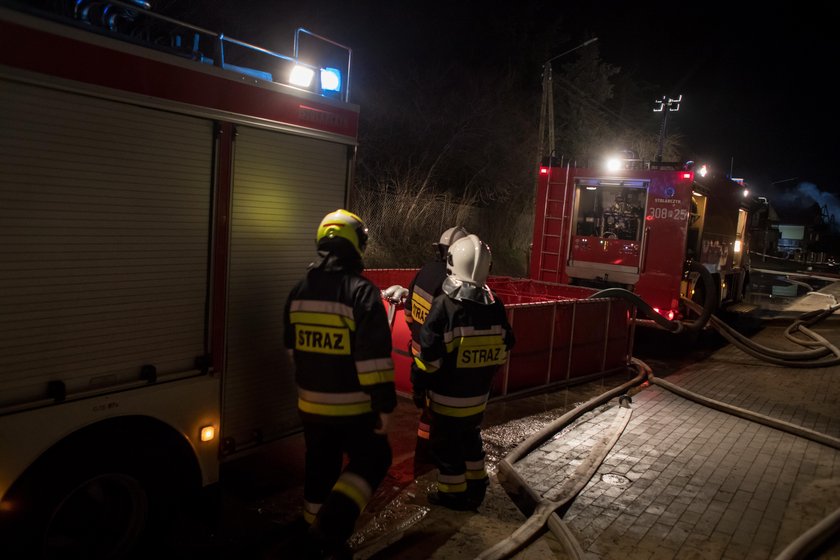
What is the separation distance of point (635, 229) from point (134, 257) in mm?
8909

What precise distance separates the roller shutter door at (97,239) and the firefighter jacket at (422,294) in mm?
1760

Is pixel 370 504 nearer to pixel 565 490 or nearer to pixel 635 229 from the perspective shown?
pixel 565 490

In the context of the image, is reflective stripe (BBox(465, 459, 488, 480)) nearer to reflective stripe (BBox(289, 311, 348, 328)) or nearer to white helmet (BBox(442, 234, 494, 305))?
white helmet (BBox(442, 234, 494, 305))

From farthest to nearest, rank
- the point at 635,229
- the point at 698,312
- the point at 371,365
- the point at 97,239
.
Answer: the point at 635,229
the point at 698,312
the point at 371,365
the point at 97,239

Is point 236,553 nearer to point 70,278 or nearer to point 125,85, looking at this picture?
point 70,278

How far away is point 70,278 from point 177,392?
0.80 metres

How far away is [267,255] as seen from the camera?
3783 millimetres

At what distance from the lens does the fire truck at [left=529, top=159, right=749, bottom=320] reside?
32.1 ft

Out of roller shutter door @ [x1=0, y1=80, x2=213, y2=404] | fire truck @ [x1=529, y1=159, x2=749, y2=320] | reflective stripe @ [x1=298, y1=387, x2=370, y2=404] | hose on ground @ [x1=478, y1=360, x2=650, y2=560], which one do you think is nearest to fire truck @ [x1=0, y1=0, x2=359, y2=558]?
roller shutter door @ [x1=0, y1=80, x2=213, y2=404]

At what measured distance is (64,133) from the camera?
2.75 meters

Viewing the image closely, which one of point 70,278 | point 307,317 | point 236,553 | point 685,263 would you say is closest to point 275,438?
point 236,553

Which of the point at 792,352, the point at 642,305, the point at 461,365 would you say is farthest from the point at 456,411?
the point at 792,352

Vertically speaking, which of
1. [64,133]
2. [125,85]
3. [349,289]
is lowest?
[349,289]

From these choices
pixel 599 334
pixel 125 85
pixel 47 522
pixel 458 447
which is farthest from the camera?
pixel 599 334
